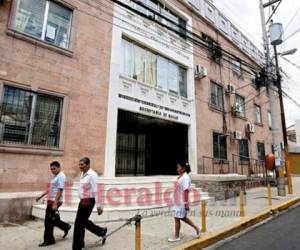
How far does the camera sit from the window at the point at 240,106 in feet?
60.8

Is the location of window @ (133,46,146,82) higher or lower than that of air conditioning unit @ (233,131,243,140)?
higher

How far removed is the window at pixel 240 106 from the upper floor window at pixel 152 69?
19.4 feet

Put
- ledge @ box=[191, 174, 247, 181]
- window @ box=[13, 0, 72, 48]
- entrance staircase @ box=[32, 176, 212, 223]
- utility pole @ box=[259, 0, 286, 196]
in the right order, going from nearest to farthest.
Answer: entrance staircase @ box=[32, 176, 212, 223] → window @ box=[13, 0, 72, 48] → ledge @ box=[191, 174, 247, 181] → utility pole @ box=[259, 0, 286, 196]

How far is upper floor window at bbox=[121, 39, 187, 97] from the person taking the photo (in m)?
11.6

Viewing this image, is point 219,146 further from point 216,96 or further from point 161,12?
point 161,12

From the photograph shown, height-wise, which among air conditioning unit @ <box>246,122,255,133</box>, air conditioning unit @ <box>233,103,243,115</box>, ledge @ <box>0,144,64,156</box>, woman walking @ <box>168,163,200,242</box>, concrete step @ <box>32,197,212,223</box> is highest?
air conditioning unit @ <box>233,103,243,115</box>

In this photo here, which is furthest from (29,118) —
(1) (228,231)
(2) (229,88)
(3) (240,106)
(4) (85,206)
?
(3) (240,106)

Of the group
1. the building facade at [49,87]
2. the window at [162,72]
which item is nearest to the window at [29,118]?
the building facade at [49,87]

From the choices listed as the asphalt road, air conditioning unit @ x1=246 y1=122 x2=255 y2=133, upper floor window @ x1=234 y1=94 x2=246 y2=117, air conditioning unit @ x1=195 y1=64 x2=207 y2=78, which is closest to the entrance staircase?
the asphalt road

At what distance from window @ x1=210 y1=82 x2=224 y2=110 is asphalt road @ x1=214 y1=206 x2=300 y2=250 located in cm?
1009

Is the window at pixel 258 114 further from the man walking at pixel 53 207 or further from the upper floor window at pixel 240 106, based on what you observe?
the man walking at pixel 53 207

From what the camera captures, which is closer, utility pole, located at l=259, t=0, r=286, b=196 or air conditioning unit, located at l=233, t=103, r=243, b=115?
utility pole, located at l=259, t=0, r=286, b=196

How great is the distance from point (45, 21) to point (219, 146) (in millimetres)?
12140

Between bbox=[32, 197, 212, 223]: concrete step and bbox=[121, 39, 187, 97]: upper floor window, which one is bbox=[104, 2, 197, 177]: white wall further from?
bbox=[32, 197, 212, 223]: concrete step
